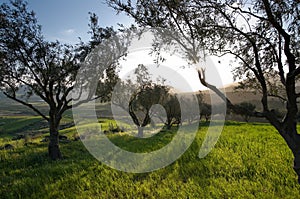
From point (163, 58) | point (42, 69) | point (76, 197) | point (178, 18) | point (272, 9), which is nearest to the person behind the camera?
point (272, 9)

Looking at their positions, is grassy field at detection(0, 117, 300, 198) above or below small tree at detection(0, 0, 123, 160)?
below

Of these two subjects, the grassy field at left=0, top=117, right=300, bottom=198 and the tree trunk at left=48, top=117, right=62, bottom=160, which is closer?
the grassy field at left=0, top=117, right=300, bottom=198

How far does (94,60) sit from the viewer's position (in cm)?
2084

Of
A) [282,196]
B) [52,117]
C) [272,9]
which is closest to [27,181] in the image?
[52,117]

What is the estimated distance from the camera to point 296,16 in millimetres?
7070

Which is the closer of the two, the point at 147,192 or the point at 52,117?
the point at 147,192

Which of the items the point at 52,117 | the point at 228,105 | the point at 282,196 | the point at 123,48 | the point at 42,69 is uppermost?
the point at 123,48

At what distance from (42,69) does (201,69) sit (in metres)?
16.5

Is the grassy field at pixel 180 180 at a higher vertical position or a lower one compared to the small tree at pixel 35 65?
lower

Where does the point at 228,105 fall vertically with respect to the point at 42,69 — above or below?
below

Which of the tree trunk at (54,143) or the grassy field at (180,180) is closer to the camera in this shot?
the grassy field at (180,180)

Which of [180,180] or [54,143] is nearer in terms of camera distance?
[180,180]

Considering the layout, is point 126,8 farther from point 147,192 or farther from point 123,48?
point 123,48

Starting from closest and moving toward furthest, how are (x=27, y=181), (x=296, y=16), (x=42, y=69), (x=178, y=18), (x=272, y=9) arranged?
(x=296, y=16)
(x=272, y=9)
(x=178, y=18)
(x=27, y=181)
(x=42, y=69)
